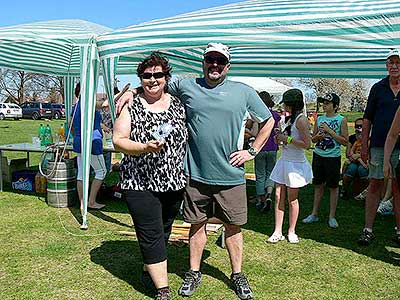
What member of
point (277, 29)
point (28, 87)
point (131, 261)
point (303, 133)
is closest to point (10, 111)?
point (28, 87)

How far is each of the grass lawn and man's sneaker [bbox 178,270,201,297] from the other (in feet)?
0.20

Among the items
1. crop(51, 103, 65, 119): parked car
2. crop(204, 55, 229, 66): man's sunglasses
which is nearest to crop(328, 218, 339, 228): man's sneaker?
crop(204, 55, 229, 66): man's sunglasses

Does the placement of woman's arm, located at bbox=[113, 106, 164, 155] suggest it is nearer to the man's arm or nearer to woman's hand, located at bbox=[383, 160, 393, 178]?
the man's arm

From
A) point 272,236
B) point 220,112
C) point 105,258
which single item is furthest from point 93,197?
point 220,112

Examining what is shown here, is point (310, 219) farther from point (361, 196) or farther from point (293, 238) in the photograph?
point (361, 196)

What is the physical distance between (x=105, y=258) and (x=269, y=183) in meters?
2.79

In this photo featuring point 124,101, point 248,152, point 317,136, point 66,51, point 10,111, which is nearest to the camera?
point 124,101

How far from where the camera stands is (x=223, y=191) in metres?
3.30

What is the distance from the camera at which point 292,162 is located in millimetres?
4605

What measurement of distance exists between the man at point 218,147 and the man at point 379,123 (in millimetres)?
1563

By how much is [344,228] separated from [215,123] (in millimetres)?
2842

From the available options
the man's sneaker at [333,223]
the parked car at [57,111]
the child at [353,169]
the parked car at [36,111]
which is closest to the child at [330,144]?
the man's sneaker at [333,223]

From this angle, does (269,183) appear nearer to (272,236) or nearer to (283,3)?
(272,236)

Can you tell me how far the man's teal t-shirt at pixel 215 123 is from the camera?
319 cm
